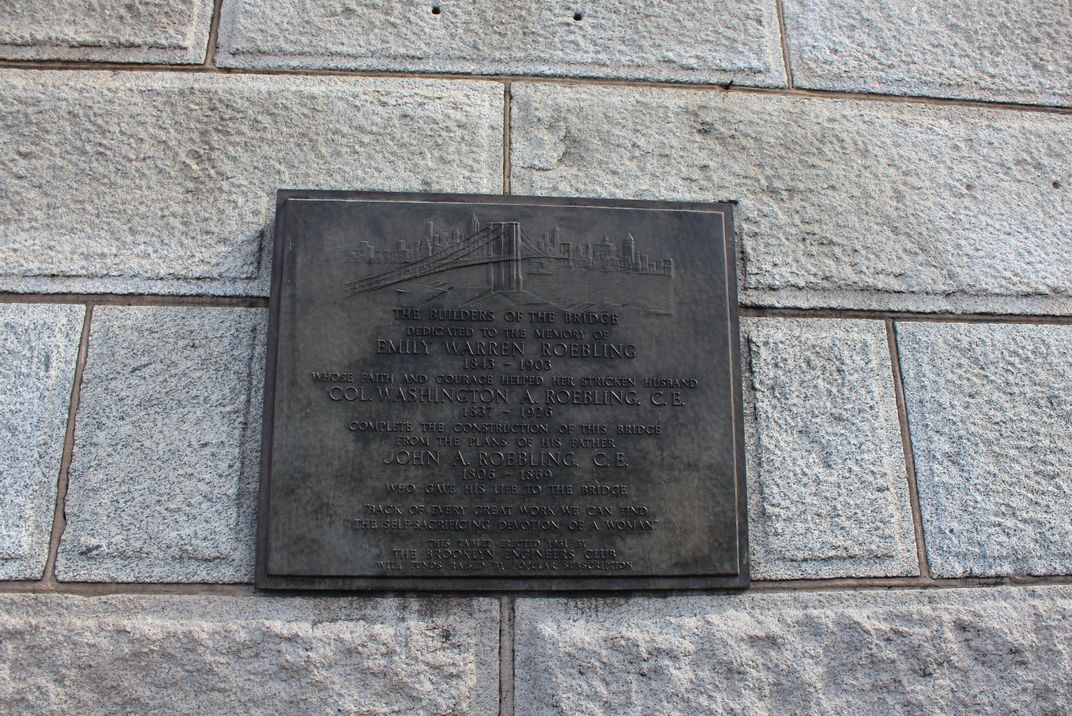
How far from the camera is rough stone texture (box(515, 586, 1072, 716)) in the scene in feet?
7.68

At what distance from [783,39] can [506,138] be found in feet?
3.91

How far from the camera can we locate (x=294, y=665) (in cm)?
229

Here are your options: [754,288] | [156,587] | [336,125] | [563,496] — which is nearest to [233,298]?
[336,125]

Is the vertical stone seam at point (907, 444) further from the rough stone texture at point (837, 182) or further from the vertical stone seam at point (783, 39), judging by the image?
the vertical stone seam at point (783, 39)

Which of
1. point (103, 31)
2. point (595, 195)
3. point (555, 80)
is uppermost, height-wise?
point (103, 31)

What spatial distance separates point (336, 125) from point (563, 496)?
1539mm

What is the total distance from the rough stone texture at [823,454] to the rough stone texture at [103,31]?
232 centimetres

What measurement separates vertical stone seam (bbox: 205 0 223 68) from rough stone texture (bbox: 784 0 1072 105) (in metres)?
2.19

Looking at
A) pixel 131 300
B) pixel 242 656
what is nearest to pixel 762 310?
pixel 242 656

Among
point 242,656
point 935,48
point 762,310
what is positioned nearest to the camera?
point 242,656

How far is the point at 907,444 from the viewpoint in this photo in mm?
2613

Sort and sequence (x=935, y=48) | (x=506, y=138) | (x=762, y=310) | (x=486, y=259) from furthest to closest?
(x=935, y=48) → (x=506, y=138) → (x=762, y=310) → (x=486, y=259)

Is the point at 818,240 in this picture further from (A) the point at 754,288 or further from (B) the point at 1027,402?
(B) the point at 1027,402

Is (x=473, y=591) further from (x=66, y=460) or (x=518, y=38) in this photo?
(x=518, y=38)
